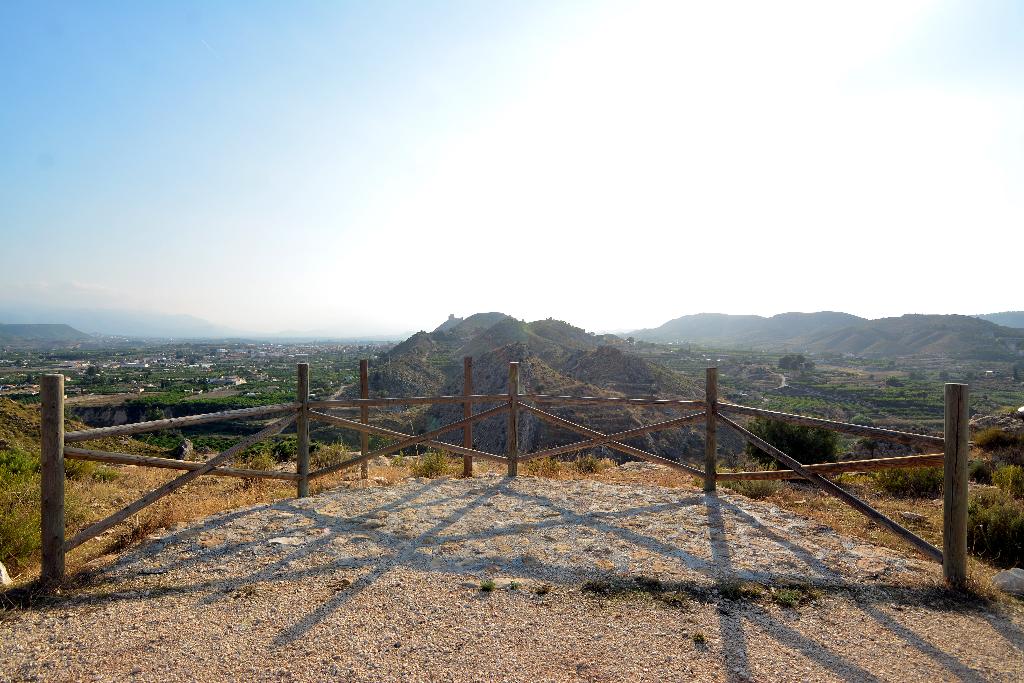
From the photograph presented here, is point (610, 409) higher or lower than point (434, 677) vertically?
lower

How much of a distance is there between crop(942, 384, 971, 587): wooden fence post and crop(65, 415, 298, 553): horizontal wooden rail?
7.34 meters

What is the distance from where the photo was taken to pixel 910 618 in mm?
4078

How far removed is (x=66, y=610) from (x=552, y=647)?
3852mm

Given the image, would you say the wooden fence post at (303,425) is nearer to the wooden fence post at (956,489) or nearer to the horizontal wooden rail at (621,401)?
the horizontal wooden rail at (621,401)

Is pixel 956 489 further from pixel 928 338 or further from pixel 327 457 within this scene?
pixel 928 338

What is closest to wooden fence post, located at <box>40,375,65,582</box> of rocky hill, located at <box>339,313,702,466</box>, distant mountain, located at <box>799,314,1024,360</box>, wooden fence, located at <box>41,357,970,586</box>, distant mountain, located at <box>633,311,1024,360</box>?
wooden fence, located at <box>41,357,970,586</box>

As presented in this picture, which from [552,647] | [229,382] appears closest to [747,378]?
[229,382]

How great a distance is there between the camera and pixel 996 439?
483 inches

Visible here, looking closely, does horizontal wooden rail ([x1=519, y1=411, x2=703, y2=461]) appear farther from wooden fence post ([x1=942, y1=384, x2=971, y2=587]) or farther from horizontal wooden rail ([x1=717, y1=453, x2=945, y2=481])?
wooden fence post ([x1=942, y1=384, x2=971, y2=587])

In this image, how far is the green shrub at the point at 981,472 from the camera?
9445 mm

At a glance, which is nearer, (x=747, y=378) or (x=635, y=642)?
(x=635, y=642)

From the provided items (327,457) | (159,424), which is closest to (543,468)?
(327,457)

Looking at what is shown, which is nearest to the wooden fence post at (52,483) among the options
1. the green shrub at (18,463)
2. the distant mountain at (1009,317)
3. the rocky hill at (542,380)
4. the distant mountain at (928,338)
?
the green shrub at (18,463)

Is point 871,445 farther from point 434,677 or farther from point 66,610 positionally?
point 66,610
